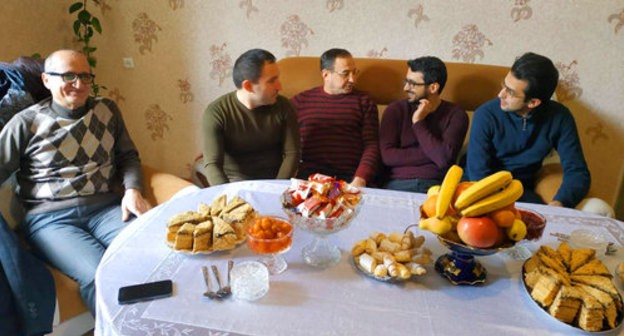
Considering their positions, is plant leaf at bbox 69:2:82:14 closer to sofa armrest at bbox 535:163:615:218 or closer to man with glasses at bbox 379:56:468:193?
man with glasses at bbox 379:56:468:193

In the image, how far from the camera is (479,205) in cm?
89

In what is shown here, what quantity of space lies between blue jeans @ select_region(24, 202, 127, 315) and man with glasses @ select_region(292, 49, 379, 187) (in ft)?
3.16

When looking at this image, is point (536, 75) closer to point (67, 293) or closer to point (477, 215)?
point (477, 215)

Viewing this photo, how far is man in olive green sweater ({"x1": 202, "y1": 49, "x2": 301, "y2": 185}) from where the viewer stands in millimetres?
1801

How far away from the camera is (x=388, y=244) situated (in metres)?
1.07

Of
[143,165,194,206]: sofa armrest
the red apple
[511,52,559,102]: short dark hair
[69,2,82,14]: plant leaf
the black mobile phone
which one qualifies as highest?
[69,2,82,14]: plant leaf

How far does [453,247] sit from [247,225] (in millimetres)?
547

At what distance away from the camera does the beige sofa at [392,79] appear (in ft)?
7.34

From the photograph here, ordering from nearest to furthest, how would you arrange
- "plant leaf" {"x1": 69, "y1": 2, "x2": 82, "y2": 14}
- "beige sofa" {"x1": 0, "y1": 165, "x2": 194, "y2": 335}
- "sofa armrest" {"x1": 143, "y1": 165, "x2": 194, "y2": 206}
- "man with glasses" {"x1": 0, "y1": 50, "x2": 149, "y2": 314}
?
"beige sofa" {"x1": 0, "y1": 165, "x2": 194, "y2": 335}
"man with glasses" {"x1": 0, "y1": 50, "x2": 149, "y2": 314}
"sofa armrest" {"x1": 143, "y1": 165, "x2": 194, "y2": 206}
"plant leaf" {"x1": 69, "y1": 2, "x2": 82, "y2": 14}

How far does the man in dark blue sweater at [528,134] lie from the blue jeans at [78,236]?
1.69 metres

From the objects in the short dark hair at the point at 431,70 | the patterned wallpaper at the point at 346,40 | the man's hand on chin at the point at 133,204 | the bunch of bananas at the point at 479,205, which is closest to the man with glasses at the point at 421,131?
the short dark hair at the point at 431,70

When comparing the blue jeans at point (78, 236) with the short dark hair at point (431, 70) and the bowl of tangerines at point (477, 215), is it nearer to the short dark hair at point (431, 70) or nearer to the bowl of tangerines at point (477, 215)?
the bowl of tangerines at point (477, 215)

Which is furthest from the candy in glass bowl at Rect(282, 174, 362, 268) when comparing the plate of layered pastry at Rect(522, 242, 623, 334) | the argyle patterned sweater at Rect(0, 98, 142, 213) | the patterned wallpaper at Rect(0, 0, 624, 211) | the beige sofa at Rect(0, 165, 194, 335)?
the patterned wallpaper at Rect(0, 0, 624, 211)

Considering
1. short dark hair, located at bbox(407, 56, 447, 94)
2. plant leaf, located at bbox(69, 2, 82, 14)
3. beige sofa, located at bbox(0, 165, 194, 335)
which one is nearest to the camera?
beige sofa, located at bbox(0, 165, 194, 335)
